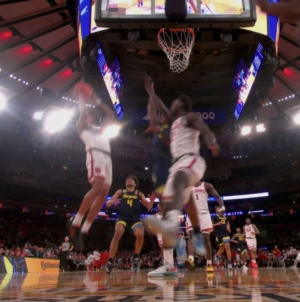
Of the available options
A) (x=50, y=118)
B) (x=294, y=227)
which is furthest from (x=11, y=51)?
(x=294, y=227)

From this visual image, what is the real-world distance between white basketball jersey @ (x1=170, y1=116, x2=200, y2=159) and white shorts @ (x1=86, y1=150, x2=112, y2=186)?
1267 mm

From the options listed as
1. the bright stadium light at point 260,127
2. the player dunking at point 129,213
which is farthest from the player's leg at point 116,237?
the bright stadium light at point 260,127

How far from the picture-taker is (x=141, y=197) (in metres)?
7.28

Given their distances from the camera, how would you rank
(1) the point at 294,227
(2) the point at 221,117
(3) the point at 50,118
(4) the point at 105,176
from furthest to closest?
(1) the point at 294,227
(3) the point at 50,118
(2) the point at 221,117
(4) the point at 105,176

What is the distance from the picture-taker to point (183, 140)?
3.82 meters

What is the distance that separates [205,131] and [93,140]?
1857mm

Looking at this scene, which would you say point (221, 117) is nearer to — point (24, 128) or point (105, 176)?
point (105, 176)

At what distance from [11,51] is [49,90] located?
3202 mm

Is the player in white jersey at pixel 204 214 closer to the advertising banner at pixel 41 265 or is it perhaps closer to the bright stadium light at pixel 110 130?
the bright stadium light at pixel 110 130

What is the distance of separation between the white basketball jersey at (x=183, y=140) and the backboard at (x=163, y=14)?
3.02m

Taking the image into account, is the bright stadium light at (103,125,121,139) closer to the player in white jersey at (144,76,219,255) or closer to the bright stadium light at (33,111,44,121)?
the player in white jersey at (144,76,219,255)

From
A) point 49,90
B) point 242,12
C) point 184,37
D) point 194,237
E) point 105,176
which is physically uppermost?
point 49,90

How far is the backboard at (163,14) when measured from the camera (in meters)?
6.19

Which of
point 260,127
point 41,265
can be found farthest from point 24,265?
point 260,127
